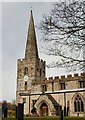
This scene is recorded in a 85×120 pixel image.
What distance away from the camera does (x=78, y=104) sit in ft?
133

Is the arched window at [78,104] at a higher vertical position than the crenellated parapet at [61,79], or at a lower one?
lower

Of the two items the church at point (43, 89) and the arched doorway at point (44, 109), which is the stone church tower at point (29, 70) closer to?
the church at point (43, 89)

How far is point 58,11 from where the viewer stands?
11445 millimetres

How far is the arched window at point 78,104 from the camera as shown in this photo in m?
39.9

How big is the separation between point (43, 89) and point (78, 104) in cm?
935

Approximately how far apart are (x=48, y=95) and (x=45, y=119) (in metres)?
19.4

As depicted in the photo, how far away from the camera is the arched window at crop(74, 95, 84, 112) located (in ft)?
131

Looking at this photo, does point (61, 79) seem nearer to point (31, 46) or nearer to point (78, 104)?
point (78, 104)

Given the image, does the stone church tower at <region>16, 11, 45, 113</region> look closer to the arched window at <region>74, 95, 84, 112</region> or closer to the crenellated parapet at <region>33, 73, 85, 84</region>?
the crenellated parapet at <region>33, 73, 85, 84</region>

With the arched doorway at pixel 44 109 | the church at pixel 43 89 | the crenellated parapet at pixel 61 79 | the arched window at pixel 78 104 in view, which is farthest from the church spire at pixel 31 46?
the arched window at pixel 78 104

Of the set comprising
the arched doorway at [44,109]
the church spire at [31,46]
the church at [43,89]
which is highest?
the church spire at [31,46]

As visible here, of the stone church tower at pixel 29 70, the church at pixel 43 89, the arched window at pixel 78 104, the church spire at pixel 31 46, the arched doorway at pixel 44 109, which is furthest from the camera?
the church spire at pixel 31 46

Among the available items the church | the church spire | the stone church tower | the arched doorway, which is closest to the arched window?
the church

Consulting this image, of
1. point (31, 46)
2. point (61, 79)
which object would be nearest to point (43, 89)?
point (61, 79)
